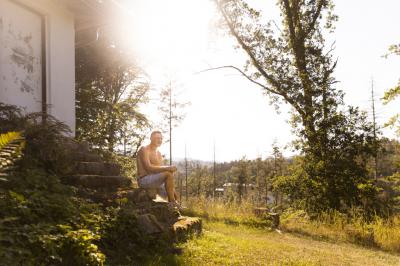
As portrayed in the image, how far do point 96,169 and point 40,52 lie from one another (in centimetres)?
286

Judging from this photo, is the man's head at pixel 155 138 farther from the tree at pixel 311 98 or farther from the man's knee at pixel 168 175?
the tree at pixel 311 98

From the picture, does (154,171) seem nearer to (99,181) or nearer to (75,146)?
(99,181)

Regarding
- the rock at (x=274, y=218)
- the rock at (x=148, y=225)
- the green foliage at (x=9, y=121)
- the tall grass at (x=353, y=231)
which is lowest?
the tall grass at (x=353, y=231)

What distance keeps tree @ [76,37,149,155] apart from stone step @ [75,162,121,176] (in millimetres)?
4741

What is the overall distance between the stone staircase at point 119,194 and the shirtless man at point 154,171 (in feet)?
0.65

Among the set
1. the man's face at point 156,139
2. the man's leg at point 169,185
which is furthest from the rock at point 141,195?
the man's face at point 156,139

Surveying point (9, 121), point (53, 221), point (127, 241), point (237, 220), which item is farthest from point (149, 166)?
point (237, 220)

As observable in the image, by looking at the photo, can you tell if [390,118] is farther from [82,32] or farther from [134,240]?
[134,240]

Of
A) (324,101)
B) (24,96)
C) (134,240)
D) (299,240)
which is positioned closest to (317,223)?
(299,240)

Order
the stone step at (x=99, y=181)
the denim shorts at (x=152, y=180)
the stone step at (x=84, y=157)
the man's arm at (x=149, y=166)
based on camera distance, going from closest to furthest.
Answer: the stone step at (x=99, y=181), the stone step at (x=84, y=157), the denim shorts at (x=152, y=180), the man's arm at (x=149, y=166)

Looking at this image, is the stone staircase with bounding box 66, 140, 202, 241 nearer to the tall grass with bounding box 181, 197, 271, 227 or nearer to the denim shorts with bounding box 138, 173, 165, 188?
the denim shorts with bounding box 138, 173, 165, 188

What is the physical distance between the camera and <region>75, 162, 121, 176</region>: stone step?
5810 millimetres

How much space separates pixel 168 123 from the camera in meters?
22.8

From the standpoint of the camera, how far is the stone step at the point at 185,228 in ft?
17.4
